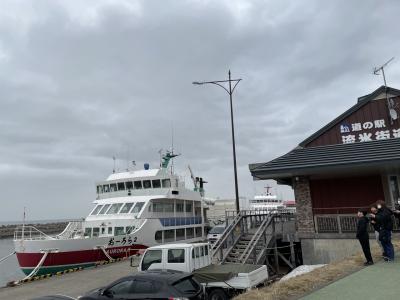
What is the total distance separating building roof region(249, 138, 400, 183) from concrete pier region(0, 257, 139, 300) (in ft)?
26.3

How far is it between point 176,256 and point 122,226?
45.0 feet

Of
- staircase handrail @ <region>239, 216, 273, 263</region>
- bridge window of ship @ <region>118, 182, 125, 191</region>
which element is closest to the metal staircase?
staircase handrail @ <region>239, 216, 273, 263</region>

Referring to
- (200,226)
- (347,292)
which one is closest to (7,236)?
(200,226)

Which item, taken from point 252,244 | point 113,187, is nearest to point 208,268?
point 252,244

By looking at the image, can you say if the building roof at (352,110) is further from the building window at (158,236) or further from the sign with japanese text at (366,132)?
the building window at (158,236)

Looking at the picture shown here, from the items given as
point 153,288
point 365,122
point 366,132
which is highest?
point 365,122

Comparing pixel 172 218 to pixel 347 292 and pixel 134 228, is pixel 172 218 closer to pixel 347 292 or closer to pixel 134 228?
pixel 134 228

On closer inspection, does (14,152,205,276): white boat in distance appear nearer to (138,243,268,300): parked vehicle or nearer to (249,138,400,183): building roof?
(138,243,268,300): parked vehicle

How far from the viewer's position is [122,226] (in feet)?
83.6

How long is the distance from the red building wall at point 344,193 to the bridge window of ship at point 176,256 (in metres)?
8.06

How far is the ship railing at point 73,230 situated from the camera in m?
25.0

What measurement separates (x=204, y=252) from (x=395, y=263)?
6144 millimetres

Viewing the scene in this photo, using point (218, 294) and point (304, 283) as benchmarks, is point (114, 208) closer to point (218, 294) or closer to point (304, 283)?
point (218, 294)

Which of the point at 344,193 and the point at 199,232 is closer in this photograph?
the point at 344,193
